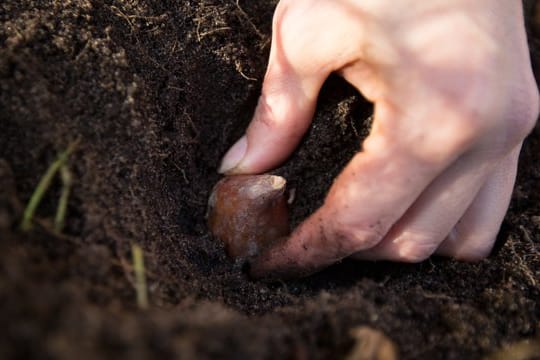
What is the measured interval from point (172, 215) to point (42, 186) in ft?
1.24

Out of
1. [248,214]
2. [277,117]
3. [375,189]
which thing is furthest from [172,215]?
[375,189]

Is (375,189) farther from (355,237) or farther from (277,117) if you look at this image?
(277,117)

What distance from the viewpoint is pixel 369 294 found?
886 mm

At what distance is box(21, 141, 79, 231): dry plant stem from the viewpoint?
0.74 m

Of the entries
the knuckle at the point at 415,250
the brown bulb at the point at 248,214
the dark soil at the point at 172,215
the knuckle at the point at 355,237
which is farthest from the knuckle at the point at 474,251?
the brown bulb at the point at 248,214

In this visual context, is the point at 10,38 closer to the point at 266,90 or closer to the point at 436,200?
the point at 266,90

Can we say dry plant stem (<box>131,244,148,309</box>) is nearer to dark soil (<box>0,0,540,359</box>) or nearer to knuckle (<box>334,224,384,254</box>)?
dark soil (<box>0,0,540,359</box>)

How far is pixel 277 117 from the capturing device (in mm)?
1114

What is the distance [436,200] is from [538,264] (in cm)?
38

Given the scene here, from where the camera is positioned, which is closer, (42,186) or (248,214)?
(42,186)

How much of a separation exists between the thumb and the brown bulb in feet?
0.19

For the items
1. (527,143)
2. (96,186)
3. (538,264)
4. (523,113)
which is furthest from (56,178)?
(527,143)

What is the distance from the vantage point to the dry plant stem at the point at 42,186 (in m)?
0.74

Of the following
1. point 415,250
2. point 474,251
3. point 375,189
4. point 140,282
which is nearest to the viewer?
point 140,282
